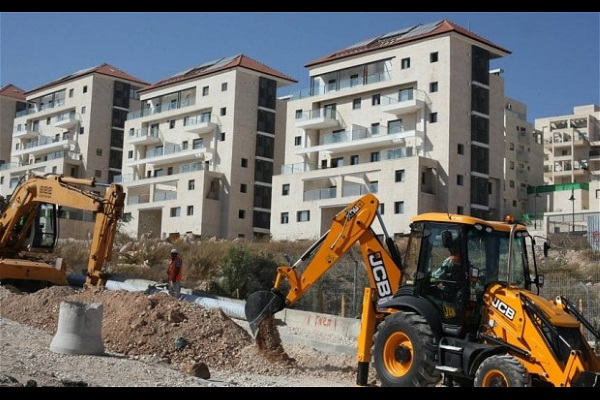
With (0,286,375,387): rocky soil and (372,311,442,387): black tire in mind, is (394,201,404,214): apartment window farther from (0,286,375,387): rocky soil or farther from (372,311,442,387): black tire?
(372,311,442,387): black tire

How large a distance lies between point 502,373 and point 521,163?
77698 millimetres

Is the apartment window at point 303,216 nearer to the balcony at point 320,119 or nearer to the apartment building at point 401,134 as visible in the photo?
the apartment building at point 401,134

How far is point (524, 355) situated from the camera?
11.0 meters

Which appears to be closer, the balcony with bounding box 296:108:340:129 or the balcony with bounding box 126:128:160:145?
the balcony with bounding box 296:108:340:129

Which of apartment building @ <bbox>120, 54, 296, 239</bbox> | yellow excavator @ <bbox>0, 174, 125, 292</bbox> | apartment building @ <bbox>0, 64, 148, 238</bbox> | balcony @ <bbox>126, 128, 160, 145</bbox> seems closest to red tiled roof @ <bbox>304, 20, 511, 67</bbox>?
apartment building @ <bbox>120, 54, 296, 239</bbox>

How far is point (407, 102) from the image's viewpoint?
56.7 metres

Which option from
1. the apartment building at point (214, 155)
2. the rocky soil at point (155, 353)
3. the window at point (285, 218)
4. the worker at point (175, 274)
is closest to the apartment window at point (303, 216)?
the window at point (285, 218)

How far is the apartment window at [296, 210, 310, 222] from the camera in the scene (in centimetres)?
6102

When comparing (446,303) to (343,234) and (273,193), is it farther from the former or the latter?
(273,193)

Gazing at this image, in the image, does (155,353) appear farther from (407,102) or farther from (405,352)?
(407,102)

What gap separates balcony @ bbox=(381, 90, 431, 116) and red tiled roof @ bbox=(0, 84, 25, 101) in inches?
2275

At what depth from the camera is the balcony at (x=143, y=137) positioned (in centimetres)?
7488

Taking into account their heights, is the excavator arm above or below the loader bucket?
above

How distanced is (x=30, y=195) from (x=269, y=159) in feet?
154
